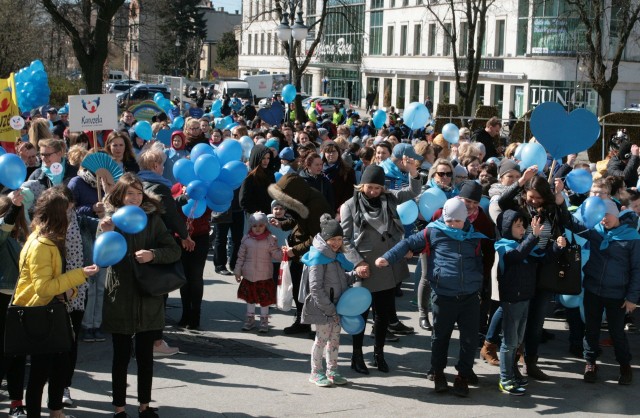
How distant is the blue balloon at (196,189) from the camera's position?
8930 mm

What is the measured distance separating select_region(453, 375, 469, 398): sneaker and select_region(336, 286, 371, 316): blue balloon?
0.97 meters

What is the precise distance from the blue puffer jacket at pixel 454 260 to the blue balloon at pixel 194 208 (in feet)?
8.68

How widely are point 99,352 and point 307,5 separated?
66698 millimetres

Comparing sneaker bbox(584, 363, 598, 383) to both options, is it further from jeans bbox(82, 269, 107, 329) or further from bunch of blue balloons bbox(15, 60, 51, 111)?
bunch of blue balloons bbox(15, 60, 51, 111)

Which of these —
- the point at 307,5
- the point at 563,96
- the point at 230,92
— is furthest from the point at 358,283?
the point at 307,5

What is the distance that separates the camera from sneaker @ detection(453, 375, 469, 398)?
7492mm

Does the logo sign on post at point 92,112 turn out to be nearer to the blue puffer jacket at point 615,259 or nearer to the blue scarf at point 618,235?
the blue puffer jacket at point 615,259

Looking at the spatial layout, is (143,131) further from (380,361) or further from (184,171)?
(380,361)

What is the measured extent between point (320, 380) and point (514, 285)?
181 centimetres

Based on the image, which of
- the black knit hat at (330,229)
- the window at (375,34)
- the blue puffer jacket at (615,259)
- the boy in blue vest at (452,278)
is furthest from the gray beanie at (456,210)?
the window at (375,34)

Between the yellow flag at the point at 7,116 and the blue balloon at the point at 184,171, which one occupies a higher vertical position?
the yellow flag at the point at 7,116

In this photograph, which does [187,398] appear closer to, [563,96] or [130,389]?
[130,389]

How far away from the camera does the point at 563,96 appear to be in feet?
153

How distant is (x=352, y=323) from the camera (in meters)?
7.64
